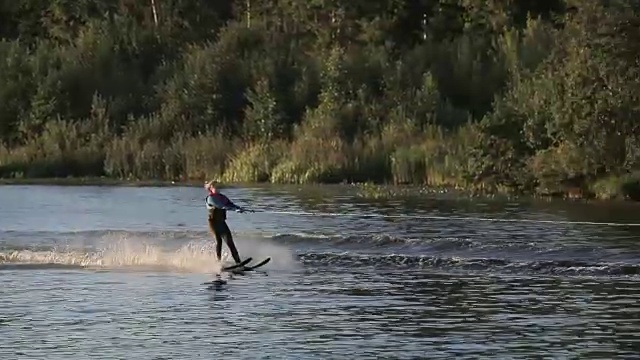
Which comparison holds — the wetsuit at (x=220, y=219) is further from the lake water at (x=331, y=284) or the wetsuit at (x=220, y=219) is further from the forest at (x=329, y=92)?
the forest at (x=329, y=92)

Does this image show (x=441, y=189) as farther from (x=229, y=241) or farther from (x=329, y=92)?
(x=229, y=241)

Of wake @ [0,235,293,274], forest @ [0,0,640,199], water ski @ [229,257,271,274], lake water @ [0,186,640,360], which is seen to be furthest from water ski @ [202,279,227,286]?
forest @ [0,0,640,199]

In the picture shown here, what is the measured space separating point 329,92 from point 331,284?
110 ft

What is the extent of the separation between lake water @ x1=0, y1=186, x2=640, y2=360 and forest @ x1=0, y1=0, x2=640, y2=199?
374 cm

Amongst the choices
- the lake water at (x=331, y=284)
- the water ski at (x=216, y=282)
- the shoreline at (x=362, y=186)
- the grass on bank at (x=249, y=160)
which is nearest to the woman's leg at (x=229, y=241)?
the lake water at (x=331, y=284)

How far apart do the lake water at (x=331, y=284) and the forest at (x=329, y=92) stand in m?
3.74

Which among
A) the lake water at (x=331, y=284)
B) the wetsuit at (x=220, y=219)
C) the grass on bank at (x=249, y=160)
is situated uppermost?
the grass on bank at (x=249, y=160)

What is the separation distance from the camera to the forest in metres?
41.1

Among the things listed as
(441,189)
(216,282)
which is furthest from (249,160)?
(216,282)

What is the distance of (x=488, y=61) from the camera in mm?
60969

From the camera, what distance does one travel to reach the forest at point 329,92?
41.1 meters

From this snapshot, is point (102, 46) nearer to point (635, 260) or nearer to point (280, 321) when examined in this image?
point (635, 260)

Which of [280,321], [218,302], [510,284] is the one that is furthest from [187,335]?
[510,284]

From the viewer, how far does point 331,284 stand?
23.1m
